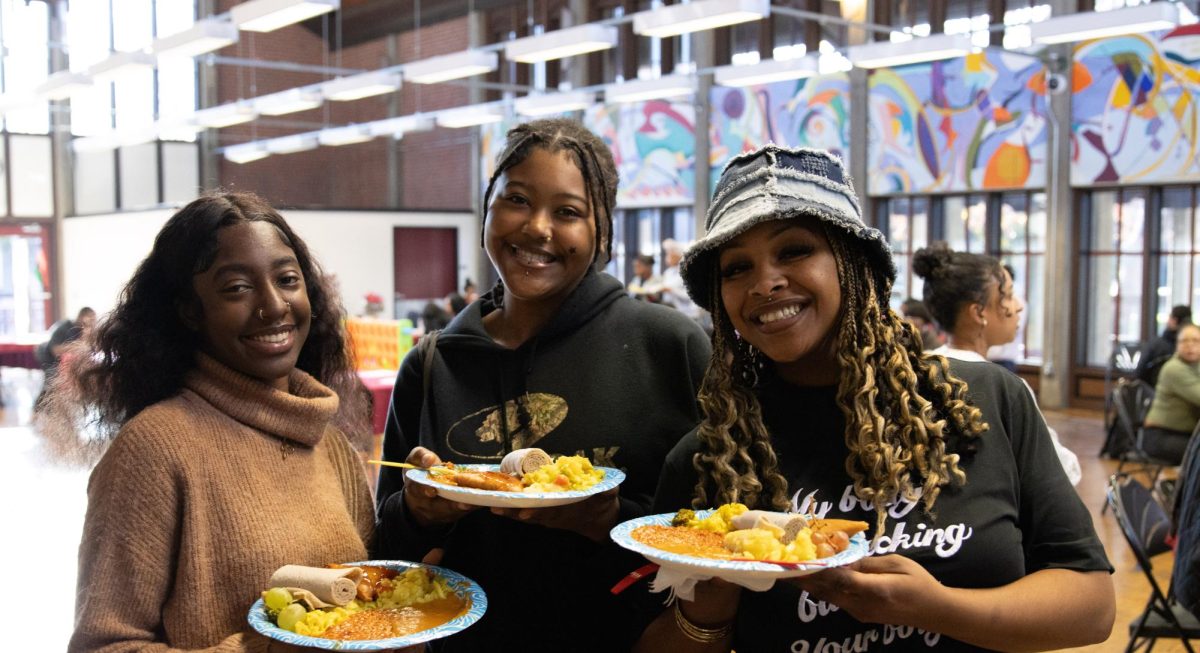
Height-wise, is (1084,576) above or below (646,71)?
below

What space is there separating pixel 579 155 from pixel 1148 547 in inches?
103

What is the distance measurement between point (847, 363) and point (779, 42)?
13529mm

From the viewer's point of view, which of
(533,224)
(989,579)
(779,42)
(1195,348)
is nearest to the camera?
(989,579)

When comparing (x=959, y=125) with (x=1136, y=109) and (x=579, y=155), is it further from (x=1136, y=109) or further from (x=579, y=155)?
(x=579, y=155)

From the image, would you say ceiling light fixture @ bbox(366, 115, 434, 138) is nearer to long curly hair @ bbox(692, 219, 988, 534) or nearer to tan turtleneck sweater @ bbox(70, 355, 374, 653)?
tan turtleneck sweater @ bbox(70, 355, 374, 653)

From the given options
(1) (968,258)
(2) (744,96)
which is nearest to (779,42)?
(2) (744,96)

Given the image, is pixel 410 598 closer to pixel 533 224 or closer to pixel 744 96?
pixel 533 224

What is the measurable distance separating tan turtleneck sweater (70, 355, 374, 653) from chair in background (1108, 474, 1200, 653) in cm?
266

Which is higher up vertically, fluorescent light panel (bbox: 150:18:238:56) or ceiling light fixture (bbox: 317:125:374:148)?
fluorescent light panel (bbox: 150:18:238:56)

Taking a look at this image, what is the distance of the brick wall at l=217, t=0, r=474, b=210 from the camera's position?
65.1 feet

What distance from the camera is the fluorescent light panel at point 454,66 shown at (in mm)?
9969

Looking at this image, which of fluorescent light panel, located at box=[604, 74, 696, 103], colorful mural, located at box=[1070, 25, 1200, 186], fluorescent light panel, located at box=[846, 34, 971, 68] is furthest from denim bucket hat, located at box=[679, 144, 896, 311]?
colorful mural, located at box=[1070, 25, 1200, 186]

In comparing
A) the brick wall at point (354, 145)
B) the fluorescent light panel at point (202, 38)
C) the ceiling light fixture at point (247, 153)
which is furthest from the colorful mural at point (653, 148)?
the fluorescent light panel at point (202, 38)

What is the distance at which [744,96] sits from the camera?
1444 centimetres
